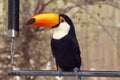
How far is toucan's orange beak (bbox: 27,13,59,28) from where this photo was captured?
239 cm

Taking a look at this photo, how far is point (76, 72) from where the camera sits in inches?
91.3

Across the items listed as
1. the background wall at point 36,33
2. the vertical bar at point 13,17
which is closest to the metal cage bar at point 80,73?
the vertical bar at point 13,17

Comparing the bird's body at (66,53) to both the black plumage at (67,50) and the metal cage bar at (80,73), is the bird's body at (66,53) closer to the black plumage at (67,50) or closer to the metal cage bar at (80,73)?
the black plumage at (67,50)

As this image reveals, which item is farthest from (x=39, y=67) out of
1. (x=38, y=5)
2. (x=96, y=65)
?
(x=96, y=65)

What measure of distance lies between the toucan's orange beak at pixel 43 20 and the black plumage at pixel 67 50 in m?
0.10

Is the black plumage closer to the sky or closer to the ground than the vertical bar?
closer to the ground

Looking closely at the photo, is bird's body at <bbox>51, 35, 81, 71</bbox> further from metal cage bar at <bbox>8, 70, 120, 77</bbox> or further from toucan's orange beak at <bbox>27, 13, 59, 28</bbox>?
metal cage bar at <bbox>8, 70, 120, 77</bbox>

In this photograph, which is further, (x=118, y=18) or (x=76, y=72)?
(x=118, y=18)

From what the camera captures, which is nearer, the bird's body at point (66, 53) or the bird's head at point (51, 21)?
the bird's head at point (51, 21)

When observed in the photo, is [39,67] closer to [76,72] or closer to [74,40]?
[74,40]

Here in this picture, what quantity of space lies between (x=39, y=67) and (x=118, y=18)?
5.07 feet

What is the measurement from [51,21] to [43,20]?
0.24 ft

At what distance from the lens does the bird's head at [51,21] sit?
2402 millimetres

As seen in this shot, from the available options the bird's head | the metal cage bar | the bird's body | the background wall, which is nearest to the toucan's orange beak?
the bird's head
